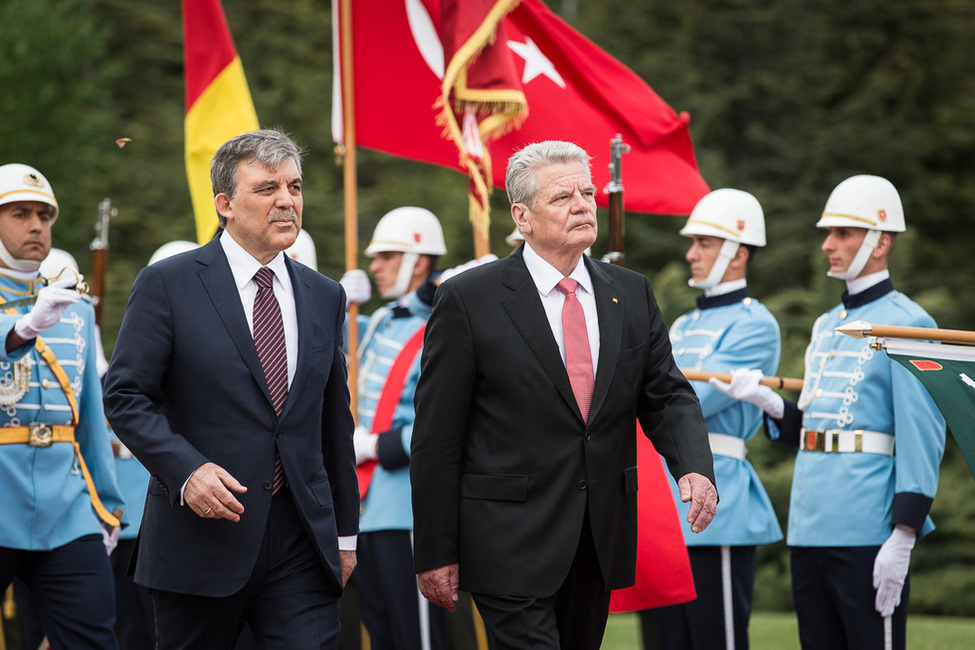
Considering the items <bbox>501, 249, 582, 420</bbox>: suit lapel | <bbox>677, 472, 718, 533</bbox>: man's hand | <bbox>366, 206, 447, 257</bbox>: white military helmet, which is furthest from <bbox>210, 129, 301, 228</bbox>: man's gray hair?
<bbox>366, 206, 447, 257</bbox>: white military helmet

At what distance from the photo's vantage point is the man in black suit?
4293mm

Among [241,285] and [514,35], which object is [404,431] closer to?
[514,35]

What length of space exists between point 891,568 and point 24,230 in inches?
157

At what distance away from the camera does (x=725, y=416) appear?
6.66m

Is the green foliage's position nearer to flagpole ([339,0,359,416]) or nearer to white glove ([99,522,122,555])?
flagpole ([339,0,359,416])

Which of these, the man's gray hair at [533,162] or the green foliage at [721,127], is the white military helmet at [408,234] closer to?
the man's gray hair at [533,162]

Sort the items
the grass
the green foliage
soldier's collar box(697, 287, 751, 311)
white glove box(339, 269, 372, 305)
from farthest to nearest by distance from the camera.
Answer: the green foliage < the grass < white glove box(339, 269, 372, 305) < soldier's collar box(697, 287, 751, 311)

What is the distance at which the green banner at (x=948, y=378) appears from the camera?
461 centimetres

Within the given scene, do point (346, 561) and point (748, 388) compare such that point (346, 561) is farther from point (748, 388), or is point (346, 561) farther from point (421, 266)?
point (421, 266)

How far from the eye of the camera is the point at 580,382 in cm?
438

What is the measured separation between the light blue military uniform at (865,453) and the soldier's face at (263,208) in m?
2.73

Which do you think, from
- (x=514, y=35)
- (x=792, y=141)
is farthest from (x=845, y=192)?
(x=792, y=141)

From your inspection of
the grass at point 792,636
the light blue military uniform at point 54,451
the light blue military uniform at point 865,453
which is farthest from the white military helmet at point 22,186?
the grass at point 792,636

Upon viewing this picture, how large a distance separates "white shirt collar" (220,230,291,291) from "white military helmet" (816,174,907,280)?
9.07ft
